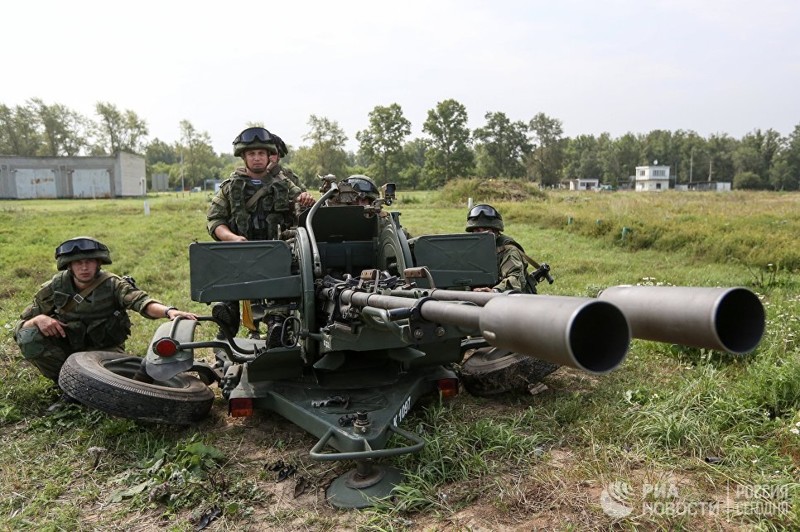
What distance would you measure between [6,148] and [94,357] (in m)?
79.2

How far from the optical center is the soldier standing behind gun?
655cm

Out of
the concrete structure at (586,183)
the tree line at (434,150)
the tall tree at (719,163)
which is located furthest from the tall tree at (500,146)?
the tall tree at (719,163)

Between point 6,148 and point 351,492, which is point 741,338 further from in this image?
point 6,148

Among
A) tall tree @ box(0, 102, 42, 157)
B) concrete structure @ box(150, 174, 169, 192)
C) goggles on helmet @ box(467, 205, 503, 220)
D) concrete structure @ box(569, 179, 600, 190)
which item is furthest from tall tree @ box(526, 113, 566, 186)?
goggles on helmet @ box(467, 205, 503, 220)

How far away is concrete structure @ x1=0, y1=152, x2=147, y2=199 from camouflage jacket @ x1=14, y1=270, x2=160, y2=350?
1953 inches

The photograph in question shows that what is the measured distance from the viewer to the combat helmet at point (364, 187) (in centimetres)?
595

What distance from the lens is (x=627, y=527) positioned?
3350mm

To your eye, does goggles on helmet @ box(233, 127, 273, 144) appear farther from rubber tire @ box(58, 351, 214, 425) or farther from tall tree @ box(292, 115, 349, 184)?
tall tree @ box(292, 115, 349, 184)

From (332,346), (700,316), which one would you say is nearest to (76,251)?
(332,346)

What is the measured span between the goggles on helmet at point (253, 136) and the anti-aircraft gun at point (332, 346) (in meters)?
1.31

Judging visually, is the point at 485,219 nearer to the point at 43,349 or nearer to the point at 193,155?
the point at 43,349

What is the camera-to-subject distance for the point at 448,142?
211 feet

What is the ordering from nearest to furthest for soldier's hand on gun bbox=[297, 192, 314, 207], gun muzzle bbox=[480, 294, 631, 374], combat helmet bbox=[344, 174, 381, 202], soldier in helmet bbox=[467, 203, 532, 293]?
1. gun muzzle bbox=[480, 294, 631, 374]
2. combat helmet bbox=[344, 174, 381, 202]
3. soldier's hand on gun bbox=[297, 192, 314, 207]
4. soldier in helmet bbox=[467, 203, 532, 293]

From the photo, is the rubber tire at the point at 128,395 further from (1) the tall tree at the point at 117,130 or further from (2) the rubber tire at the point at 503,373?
(1) the tall tree at the point at 117,130
